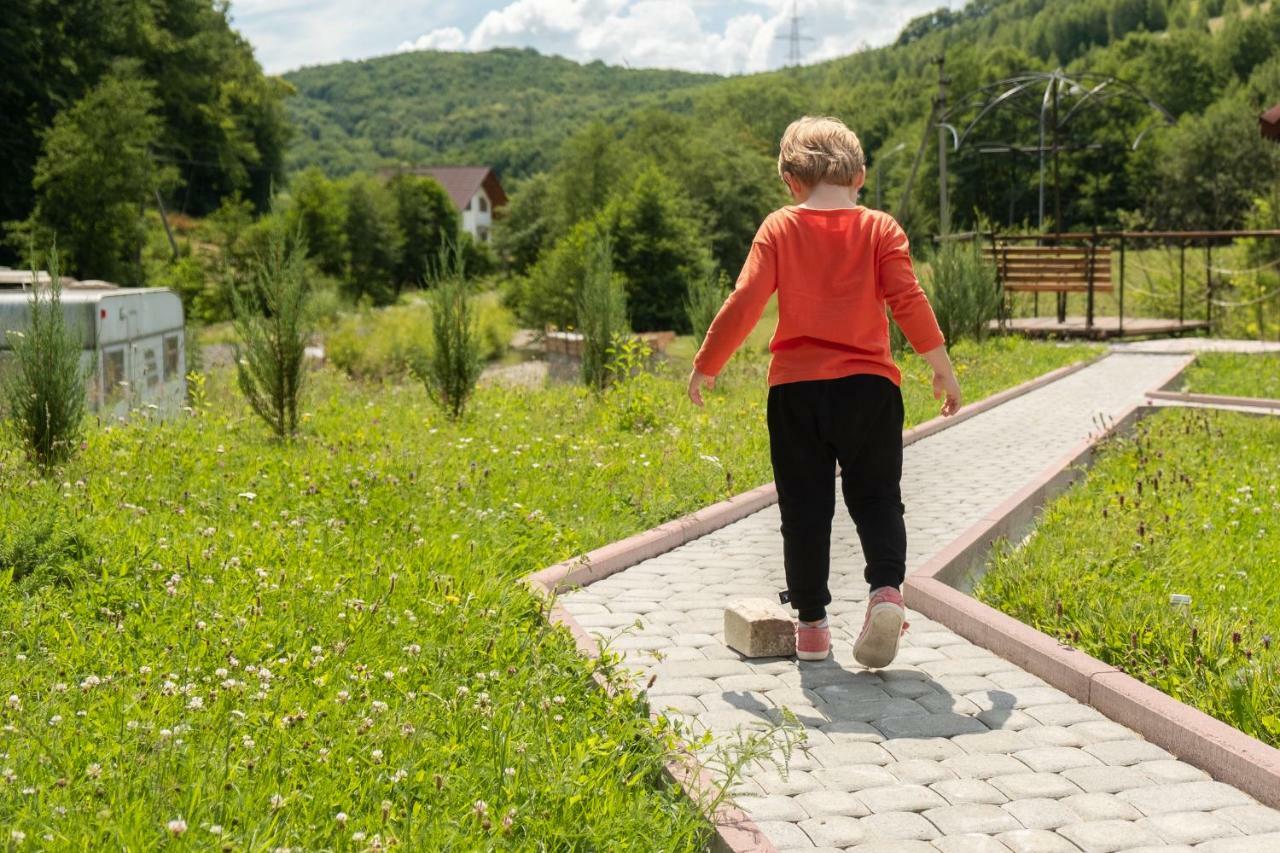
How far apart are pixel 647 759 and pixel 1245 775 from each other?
176cm

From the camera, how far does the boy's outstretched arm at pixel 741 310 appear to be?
4410 mm

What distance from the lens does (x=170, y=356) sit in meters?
16.4

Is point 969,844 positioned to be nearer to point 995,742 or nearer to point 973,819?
A: point 973,819

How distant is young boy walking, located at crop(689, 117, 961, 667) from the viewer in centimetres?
437

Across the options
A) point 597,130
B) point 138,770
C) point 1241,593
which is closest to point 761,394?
point 1241,593

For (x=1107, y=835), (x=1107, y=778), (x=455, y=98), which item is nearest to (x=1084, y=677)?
(x=1107, y=778)

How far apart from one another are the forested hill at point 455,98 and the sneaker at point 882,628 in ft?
477

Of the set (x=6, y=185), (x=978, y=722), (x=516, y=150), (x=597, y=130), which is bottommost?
(x=978, y=722)

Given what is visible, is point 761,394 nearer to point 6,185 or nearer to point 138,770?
point 138,770

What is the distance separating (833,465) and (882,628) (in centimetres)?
64

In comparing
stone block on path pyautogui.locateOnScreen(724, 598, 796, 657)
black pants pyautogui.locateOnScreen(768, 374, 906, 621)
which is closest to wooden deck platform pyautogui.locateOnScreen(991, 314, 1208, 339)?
stone block on path pyautogui.locateOnScreen(724, 598, 796, 657)

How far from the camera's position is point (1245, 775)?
138 inches

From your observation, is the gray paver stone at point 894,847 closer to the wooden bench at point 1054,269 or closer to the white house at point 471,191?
the wooden bench at point 1054,269

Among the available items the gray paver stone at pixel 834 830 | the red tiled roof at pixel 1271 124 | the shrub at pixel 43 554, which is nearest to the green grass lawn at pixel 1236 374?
the red tiled roof at pixel 1271 124
